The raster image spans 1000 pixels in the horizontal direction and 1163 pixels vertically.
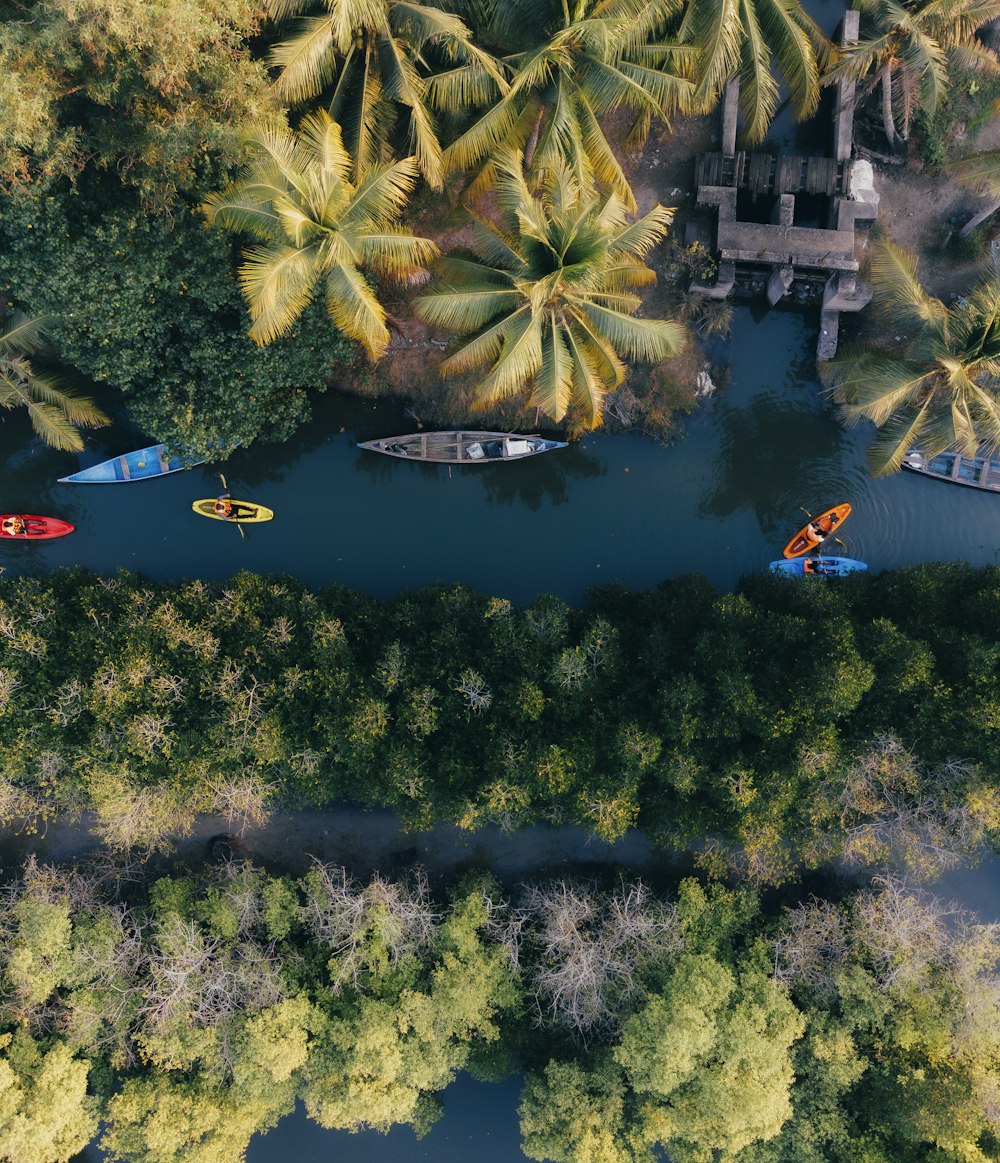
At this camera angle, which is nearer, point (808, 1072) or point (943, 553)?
point (808, 1072)

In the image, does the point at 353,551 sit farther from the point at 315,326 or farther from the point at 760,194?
the point at 760,194

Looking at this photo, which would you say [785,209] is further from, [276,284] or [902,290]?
[276,284]

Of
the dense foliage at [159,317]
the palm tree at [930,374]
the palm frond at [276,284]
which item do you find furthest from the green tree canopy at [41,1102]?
the palm tree at [930,374]

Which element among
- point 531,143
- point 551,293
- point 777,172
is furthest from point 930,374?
point 531,143

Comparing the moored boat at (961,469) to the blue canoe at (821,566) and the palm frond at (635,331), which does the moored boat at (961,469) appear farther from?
the palm frond at (635,331)

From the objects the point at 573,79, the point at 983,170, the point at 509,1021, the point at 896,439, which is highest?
the point at 573,79

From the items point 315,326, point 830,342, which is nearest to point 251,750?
point 315,326

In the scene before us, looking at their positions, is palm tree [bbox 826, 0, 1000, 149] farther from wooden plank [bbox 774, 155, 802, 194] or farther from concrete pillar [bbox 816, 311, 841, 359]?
concrete pillar [bbox 816, 311, 841, 359]
